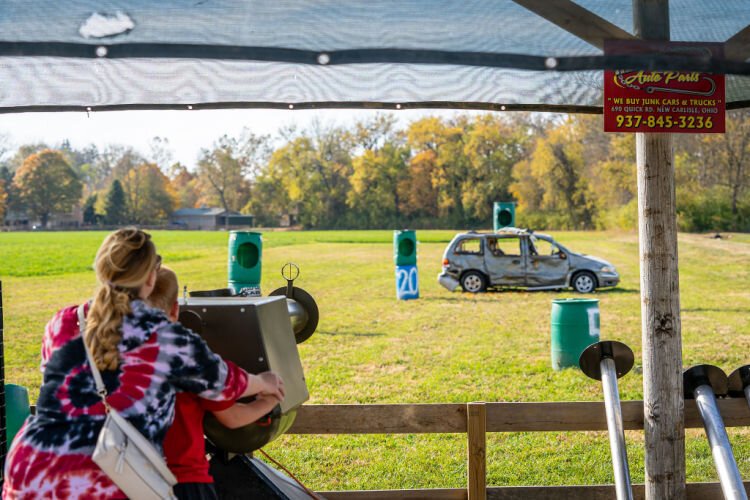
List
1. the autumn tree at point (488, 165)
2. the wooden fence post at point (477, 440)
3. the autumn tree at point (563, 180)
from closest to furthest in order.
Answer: the wooden fence post at point (477, 440) < the autumn tree at point (563, 180) < the autumn tree at point (488, 165)

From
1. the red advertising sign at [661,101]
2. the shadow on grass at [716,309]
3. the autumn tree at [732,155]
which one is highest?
the autumn tree at [732,155]

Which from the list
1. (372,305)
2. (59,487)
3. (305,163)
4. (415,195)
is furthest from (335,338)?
(305,163)

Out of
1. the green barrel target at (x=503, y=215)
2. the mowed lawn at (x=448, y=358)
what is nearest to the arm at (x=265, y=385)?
the mowed lawn at (x=448, y=358)

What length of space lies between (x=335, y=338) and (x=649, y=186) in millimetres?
11068

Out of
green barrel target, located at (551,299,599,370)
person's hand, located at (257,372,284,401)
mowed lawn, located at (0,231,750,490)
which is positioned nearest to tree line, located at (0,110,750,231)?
mowed lawn, located at (0,231,750,490)

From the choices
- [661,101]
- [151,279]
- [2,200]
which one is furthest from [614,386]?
[2,200]

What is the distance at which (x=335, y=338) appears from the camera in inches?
594

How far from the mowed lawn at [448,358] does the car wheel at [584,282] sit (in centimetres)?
53

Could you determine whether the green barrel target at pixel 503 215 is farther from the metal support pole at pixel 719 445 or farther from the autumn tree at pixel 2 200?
the autumn tree at pixel 2 200

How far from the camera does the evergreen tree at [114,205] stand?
9988 centimetres

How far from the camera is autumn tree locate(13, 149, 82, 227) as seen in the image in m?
93.1

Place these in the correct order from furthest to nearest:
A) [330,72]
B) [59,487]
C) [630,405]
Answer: [630,405]
[330,72]
[59,487]

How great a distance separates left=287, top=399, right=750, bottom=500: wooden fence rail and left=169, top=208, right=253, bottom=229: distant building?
319ft

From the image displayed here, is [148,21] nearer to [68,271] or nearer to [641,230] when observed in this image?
[641,230]
